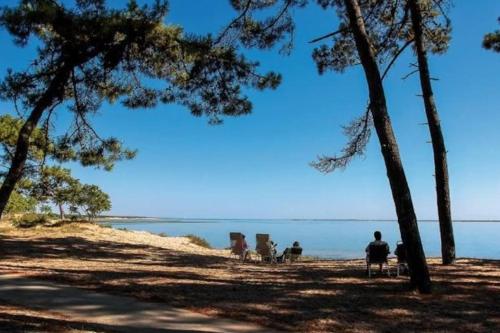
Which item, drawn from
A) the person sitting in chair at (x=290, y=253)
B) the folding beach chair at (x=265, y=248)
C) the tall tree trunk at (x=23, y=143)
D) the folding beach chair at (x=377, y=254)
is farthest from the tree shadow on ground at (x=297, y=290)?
the person sitting in chair at (x=290, y=253)

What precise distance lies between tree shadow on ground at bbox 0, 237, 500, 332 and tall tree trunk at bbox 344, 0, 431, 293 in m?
0.42

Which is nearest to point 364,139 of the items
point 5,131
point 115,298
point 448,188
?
point 448,188

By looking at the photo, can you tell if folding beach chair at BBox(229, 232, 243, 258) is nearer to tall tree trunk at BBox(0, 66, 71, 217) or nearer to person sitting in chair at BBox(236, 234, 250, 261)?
person sitting in chair at BBox(236, 234, 250, 261)

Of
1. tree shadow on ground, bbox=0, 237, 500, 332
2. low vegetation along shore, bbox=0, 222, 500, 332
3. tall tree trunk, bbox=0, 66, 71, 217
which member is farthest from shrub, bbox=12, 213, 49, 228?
tall tree trunk, bbox=0, 66, 71, 217

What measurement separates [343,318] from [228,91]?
6436 mm

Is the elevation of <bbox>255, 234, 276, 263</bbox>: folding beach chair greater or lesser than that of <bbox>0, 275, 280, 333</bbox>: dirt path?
greater

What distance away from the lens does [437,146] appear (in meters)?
12.0

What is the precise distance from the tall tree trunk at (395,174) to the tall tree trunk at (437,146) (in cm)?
410

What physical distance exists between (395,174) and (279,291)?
8.18 feet

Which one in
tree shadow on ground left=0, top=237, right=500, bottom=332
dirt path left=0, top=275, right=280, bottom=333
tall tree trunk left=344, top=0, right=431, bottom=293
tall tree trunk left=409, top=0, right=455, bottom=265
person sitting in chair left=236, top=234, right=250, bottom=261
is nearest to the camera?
dirt path left=0, top=275, right=280, bottom=333

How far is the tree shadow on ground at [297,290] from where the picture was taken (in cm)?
617

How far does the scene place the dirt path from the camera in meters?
5.65

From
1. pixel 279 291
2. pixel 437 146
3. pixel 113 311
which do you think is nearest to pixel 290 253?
pixel 437 146

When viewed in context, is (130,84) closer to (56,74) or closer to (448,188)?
(56,74)
